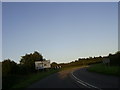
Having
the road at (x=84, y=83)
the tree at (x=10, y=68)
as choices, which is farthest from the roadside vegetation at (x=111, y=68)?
the tree at (x=10, y=68)

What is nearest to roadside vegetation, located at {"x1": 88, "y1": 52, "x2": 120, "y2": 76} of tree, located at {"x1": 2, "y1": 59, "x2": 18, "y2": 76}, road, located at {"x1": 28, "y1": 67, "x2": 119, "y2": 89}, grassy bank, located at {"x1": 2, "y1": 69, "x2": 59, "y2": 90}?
road, located at {"x1": 28, "y1": 67, "x2": 119, "y2": 89}

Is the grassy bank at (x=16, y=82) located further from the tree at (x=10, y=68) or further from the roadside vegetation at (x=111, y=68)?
the tree at (x=10, y=68)

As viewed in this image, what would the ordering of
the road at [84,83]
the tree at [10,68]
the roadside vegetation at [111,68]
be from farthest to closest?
the tree at [10,68]
the roadside vegetation at [111,68]
the road at [84,83]

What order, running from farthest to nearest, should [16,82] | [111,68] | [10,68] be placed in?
[10,68] < [111,68] < [16,82]

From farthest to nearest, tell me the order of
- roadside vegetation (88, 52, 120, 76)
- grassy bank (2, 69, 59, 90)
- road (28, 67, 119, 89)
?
roadside vegetation (88, 52, 120, 76) → grassy bank (2, 69, 59, 90) → road (28, 67, 119, 89)

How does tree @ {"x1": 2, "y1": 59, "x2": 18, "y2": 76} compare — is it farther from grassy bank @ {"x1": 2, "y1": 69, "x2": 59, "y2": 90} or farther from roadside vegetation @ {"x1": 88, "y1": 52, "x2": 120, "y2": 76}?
grassy bank @ {"x1": 2, "y1": 69, "x2": 59, "y2": 90}

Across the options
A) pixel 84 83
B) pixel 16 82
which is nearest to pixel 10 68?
pixel 16 82

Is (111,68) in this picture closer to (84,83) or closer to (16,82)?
(16,82)

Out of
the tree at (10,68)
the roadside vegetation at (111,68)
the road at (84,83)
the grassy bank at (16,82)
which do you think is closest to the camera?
the road at (84,83)

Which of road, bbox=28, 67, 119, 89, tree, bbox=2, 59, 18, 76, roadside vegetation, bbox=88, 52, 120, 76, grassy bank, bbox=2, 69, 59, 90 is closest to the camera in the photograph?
road, bbox=28, 67, 119, 89

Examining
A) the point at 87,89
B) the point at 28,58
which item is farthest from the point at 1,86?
the point at 28,58

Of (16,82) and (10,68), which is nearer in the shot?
(16,82)

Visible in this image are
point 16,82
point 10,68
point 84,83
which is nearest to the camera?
point 84,83

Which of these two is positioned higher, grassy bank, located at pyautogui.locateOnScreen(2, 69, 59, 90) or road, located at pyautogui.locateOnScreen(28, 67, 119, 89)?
road, located at pyautogui.locateOnScreen(28, 67, 119, 89)
